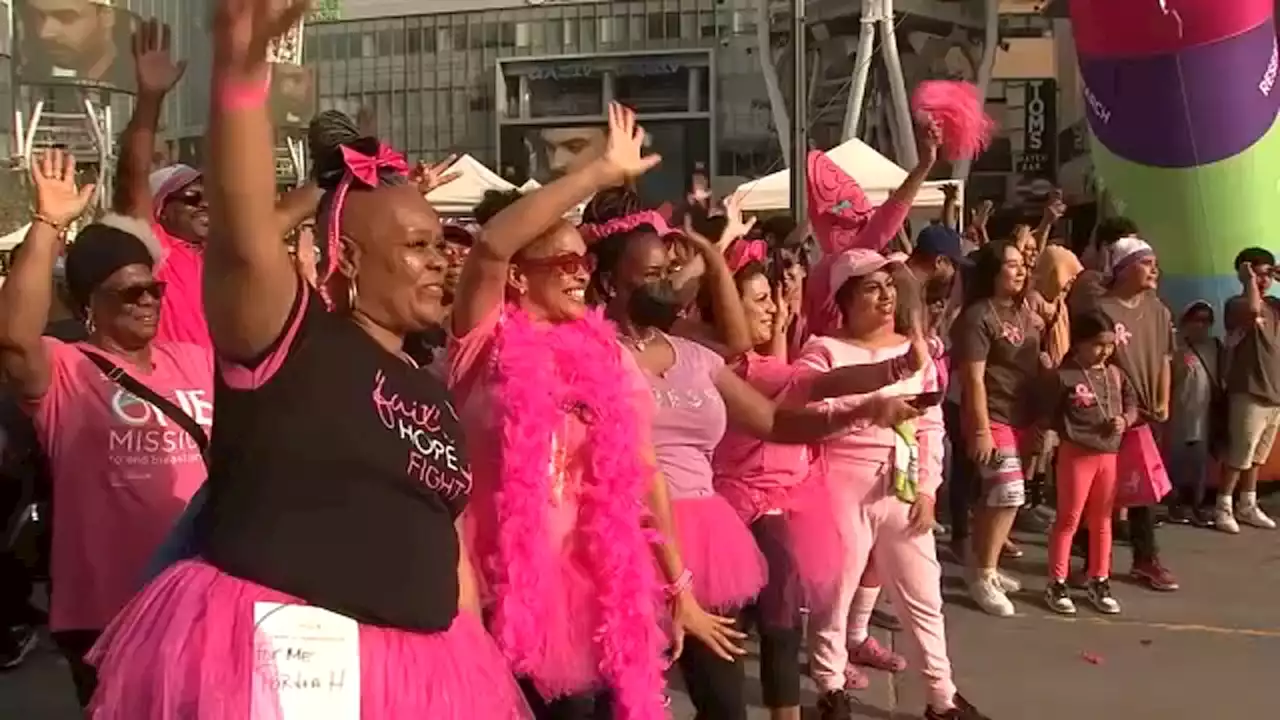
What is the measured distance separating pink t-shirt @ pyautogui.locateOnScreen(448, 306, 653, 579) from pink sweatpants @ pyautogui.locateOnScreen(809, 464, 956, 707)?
1.82 meters

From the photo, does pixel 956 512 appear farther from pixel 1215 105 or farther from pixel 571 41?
pixel 571 41

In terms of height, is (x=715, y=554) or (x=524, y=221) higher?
(x=524, y=221)

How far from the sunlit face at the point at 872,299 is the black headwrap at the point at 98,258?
2471 millimetres

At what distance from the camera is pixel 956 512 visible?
808 cm

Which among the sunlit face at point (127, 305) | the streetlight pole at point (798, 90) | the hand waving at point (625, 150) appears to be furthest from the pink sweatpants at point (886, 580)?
the streetlight pole at point (798, 90)

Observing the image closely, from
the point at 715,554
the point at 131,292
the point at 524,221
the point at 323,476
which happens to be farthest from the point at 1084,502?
the point at 323,476

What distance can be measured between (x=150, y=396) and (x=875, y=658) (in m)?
3.56

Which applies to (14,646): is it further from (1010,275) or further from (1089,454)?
(1089,454)

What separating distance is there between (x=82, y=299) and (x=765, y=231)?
483 centimetres

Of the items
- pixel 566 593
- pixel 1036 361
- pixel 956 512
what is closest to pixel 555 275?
pixel 566 593

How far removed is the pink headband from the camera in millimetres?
2506

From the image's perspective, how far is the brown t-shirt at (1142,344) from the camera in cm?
754

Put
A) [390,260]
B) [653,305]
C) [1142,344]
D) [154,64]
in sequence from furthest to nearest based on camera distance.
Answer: [1142,344]
[154,64]
[653,305]
[390,260]

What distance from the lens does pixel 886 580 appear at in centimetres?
530
